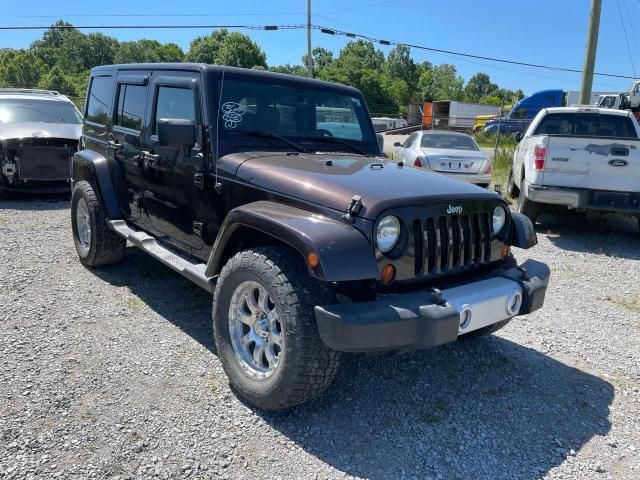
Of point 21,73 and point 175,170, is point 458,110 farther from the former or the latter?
point 21,73

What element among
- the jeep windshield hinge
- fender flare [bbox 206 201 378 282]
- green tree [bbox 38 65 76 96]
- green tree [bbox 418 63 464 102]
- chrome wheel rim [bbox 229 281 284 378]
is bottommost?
chrome wheel rim [bbox 229 281 284 378]

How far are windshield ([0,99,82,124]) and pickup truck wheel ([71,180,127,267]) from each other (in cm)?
498

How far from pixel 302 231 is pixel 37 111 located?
8985mm

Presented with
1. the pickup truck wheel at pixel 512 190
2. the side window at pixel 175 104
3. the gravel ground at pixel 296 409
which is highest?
the side window at pixel 175 104

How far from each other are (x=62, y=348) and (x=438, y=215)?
2708mm

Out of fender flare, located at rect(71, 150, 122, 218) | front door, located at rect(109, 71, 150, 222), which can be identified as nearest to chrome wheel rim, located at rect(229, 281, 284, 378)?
front door, located at rect(109, 71, 150, 222)

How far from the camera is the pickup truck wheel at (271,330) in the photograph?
267 centimetres

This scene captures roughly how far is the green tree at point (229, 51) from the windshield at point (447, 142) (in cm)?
6231

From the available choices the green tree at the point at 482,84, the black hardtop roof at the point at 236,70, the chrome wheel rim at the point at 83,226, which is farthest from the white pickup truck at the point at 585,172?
the green tree at the point at 482,84

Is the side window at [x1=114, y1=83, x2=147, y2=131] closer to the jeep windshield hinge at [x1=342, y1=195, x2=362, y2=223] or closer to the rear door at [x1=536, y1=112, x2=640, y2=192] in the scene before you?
the jeep windshield hinge at [x1=342, y1=195, x2=362, y2=223]

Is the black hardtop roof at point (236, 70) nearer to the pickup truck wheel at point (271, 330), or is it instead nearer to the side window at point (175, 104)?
the side window at point (175, 104)

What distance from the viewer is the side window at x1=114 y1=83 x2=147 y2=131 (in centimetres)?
452

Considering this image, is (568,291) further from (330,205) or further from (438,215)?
(330,205)

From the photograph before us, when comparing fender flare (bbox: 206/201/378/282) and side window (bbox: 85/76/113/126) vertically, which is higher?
side window (bbox: 85/76/113/126)
